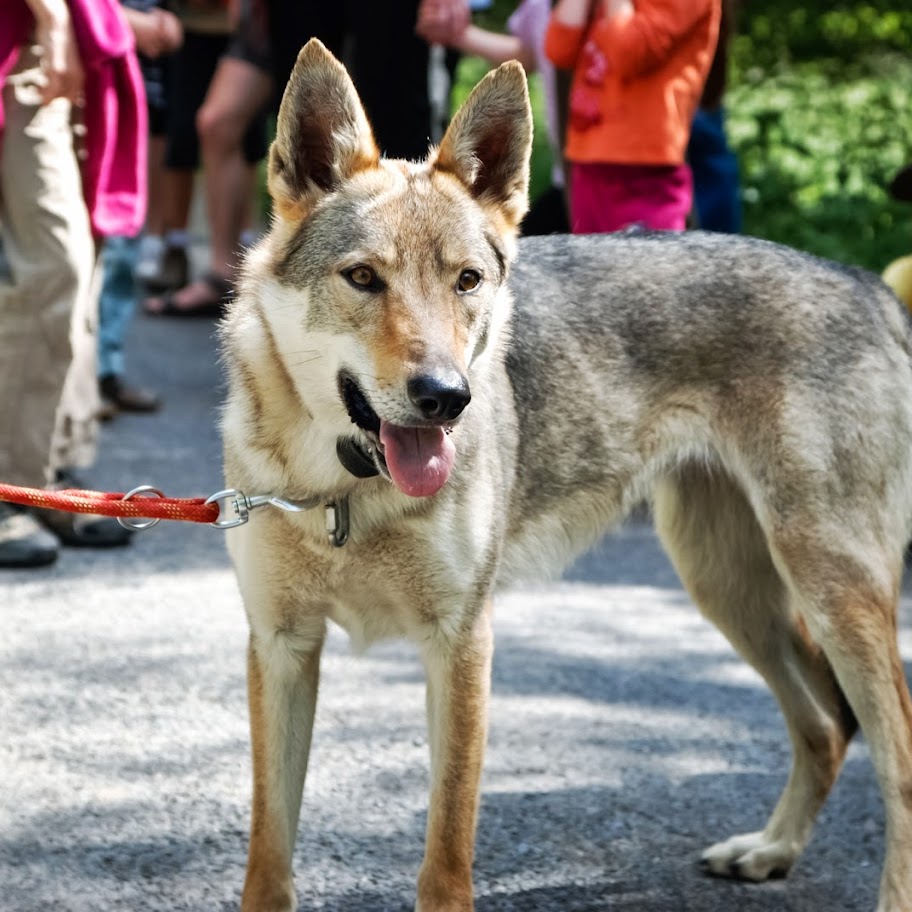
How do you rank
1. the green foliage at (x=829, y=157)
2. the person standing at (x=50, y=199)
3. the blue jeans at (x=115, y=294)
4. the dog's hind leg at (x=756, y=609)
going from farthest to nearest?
the green foliage at (x=829, y=157) → the blue jeans at (x=115, y=294) → the person standing at (x=50, y=199) → the dog's hind leg at (x=756, y=609)

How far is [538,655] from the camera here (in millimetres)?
5027

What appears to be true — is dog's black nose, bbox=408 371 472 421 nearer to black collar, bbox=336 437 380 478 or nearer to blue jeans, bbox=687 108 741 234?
black collar, bbox=336 437 380 478

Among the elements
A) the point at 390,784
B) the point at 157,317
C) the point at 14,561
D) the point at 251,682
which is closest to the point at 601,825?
the point at 390,784

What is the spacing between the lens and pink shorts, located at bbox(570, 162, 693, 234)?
17.4ft

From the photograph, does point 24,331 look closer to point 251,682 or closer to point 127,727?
point 127,727

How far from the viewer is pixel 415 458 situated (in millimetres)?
2986

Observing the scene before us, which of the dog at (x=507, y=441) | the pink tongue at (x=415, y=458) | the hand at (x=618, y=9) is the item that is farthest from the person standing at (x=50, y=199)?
the pink tongue at (x=415, y=458)

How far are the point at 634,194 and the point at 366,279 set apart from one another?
2.46 metres

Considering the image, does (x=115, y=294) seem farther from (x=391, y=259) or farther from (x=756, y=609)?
(x=391, y=259)

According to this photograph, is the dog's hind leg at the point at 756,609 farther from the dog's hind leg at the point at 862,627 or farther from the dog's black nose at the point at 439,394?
the dog's black nose at the point at 439,394

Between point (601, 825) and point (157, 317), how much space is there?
265 inches

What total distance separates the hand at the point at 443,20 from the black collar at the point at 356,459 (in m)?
3.23

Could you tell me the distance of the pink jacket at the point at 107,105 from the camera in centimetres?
506

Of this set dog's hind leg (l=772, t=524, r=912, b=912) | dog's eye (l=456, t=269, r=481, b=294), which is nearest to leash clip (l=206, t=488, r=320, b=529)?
dog's eye (l=456, t=269, r=481, b=294)
